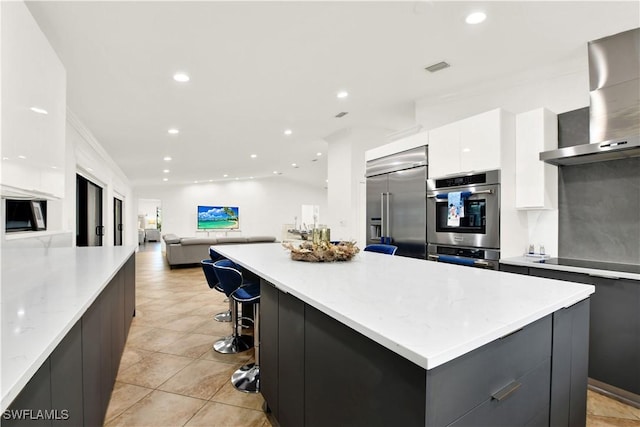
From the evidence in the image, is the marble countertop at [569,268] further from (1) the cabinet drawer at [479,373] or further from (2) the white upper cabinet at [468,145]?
(1) the cabinet drawer at [479,373]

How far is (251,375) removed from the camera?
2.30 meters

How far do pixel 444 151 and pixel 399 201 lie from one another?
Answer: 864 millimetres

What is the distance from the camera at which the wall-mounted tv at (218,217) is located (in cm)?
1188

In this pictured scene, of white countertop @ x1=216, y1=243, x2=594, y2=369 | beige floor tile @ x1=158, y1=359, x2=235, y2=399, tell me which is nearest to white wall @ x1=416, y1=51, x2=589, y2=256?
white countertop @ x1=216, y1=243, x2=594, y2=369

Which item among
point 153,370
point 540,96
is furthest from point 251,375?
point 540,96

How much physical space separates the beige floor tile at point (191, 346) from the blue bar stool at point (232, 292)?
4.1 inches

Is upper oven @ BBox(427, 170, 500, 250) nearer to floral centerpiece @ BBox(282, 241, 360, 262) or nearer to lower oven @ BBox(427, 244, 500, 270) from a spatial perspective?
lower oven @ BBox(427, 244, 500, 270)

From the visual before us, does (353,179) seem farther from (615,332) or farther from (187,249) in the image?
(187,249)

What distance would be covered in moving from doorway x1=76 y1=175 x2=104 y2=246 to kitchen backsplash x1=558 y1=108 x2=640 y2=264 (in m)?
6.36

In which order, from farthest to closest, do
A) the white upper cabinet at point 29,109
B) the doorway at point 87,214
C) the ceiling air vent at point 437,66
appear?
the doorway at point 87,214, the ceiling air vent at point 437,66, the white upper cabinet at point 29,109

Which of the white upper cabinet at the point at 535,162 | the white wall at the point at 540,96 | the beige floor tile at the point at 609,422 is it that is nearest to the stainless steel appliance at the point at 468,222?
the white wall at the point at 540,96

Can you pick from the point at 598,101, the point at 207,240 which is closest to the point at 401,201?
the point at 598,101

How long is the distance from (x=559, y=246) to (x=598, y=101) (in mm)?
1232

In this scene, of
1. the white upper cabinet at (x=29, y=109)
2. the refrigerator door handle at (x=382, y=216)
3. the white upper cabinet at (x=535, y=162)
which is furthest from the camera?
the refrigerator door handle at (x=382, y=216)
